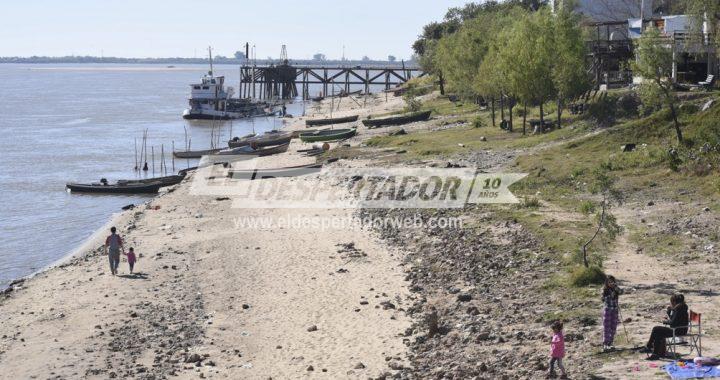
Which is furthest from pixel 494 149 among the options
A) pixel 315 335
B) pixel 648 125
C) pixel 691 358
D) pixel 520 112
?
pixel 691 358

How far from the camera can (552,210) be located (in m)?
29.2

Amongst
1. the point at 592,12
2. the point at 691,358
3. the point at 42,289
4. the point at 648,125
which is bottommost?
the point at 42,289

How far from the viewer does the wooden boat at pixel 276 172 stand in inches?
1841

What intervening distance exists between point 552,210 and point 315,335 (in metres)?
11.1

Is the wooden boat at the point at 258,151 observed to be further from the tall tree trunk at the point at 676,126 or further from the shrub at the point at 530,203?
the shrub at the point at 530,203

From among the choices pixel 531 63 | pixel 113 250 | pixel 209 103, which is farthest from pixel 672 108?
pixel 209 103

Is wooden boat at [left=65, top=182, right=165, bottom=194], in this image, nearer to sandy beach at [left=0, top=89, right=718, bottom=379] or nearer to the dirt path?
sandy beach at [left=0, top=89, right=718, bottom=379]

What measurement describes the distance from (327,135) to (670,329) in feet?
161

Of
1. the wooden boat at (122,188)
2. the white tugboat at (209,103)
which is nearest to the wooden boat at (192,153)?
the wooden boat at (122,188)

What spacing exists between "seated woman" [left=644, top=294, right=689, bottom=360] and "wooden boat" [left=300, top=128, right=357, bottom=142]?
157 feet

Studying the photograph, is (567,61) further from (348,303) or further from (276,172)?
(348,303)

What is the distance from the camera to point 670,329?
1497 centimetres

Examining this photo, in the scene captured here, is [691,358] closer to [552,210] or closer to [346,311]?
[346,311]

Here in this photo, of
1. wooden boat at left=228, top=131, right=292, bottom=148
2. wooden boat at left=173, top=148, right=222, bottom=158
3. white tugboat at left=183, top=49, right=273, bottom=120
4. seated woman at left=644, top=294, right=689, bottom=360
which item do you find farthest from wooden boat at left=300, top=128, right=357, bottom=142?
seated woman at left=644, top=294, right=689, bottom=360
